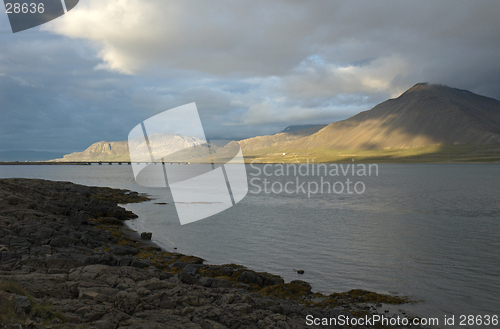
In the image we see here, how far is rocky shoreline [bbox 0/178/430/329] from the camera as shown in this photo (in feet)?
22.5

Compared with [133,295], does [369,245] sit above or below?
below

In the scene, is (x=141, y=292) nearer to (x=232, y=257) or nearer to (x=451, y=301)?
(x=232, y=257)

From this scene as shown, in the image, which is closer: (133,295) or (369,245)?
(133,295)

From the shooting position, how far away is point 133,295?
8211mm

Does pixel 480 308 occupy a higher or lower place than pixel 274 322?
lower

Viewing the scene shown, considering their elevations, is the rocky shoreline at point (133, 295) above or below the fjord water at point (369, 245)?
above

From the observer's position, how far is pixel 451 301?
11.7m

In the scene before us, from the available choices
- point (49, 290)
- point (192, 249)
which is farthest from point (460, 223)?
point (49, 290)

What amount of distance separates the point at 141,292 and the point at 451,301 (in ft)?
35.7

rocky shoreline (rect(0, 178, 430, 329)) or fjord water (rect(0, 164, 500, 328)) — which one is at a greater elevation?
rocky shoreline (rect(0, 178, 430, 329))

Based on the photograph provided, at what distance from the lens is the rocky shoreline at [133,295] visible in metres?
6.85

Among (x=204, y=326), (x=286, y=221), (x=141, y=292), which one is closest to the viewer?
(x=204, y=326)

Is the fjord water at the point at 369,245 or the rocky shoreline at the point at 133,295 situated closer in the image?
the rocky shoreline at the point at 133,295

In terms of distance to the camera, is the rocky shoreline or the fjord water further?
the fjord water
